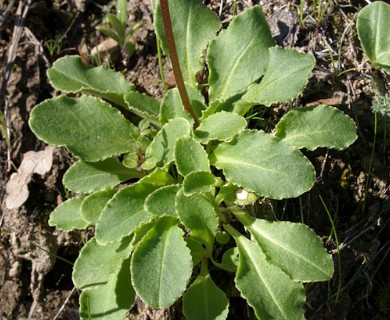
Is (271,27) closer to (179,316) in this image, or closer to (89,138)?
(89,138)

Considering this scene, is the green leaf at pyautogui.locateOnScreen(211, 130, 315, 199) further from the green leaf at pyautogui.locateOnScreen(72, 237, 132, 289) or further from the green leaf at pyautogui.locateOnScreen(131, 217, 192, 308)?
the green leaf at pyautogui.locateOnScreen(72, 237, 132, 289)

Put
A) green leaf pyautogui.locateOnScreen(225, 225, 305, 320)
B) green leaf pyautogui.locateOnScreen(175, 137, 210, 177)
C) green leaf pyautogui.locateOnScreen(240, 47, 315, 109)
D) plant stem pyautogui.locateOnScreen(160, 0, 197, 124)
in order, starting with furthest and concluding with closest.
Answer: green leaf pyautogui.locateOnScreen(240, 47, 315, 109) < green leaf pyautogui.locateOnScreen(175, 137, 210, 177) < green leaf pyautogui.locateOnScreen(225, 225, 305, 320) < plant stem pyautogui.locateOnScreen(160, 0, 197, 124)

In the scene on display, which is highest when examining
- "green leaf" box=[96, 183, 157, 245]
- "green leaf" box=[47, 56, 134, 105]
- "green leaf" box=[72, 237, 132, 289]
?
"green leaf" box=[47, 56, 134, 105]

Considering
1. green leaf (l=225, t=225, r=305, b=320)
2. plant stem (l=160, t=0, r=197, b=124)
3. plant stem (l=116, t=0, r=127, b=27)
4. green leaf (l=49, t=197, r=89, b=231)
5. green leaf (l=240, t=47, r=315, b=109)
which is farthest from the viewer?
plant stem (l=116, t=0, r=127, b=27)

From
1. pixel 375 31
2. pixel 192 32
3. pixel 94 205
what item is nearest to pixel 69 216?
pixel 94 205

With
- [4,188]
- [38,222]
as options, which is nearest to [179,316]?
[38,222]

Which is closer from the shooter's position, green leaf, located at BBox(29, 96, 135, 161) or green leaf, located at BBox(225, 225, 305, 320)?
green leaf, located at BBox(225, 225, 305, 320)

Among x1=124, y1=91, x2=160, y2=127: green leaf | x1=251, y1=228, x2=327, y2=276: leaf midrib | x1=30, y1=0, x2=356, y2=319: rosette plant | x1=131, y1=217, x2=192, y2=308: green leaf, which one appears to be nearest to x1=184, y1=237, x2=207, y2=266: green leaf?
x1=30, y1=0, x2=356, y2=319: rosette plant

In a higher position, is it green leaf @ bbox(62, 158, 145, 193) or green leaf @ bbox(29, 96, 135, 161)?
green leaf @ bbox(29, 96, 135, 161)
